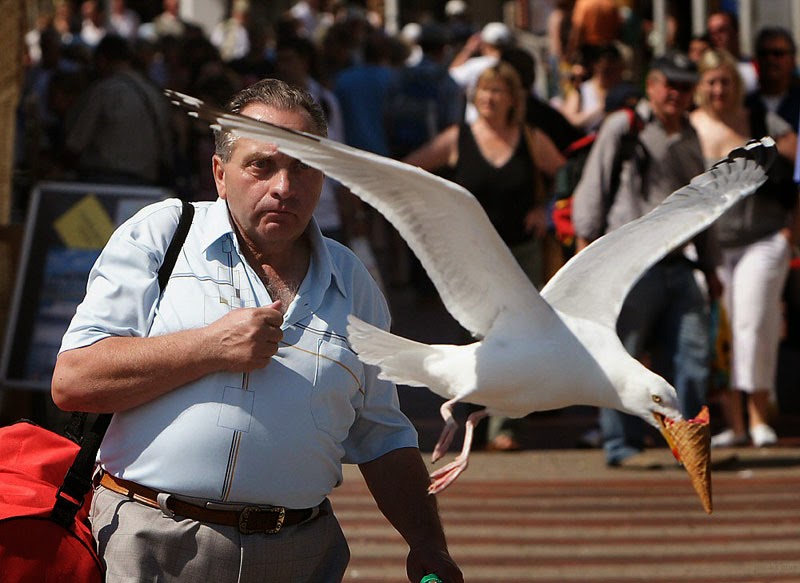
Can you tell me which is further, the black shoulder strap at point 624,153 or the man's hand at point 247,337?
the black shoulder strap at point 624,153

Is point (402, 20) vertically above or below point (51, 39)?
below

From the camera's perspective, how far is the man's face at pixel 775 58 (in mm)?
9531

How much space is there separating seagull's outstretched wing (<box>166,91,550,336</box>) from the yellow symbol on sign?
5.20 m

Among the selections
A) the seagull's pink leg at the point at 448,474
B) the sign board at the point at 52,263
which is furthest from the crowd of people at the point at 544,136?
the seagull's pink leg at the point at 448,474

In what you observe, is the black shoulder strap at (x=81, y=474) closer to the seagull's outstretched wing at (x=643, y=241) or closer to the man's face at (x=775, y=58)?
the seagull's outstretched wing at (x=643, y=241)

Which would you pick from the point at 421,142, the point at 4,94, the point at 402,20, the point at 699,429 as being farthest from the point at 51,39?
the point at 699,429

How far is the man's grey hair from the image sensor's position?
132 inches

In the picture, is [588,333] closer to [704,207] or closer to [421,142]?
[704,207]

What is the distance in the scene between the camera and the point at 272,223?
3264 millimetres

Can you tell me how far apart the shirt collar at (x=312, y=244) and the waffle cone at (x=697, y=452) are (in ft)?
2.70

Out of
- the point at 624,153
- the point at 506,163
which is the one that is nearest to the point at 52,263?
the point at 506,163

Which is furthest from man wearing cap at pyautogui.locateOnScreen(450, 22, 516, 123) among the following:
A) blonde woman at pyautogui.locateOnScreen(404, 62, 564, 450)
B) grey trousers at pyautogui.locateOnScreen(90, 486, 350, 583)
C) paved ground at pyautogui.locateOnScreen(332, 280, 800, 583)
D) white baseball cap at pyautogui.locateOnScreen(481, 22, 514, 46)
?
grey trousers at pyautogui.locateOnScreen(90, 486, 350, 583)

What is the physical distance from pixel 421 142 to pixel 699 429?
871 centimetres

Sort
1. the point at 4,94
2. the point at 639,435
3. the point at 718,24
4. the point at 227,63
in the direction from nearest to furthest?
1. the point at 639,435
2. the point at 4,94
3. the point at 718,24
4. the point at 227,63
